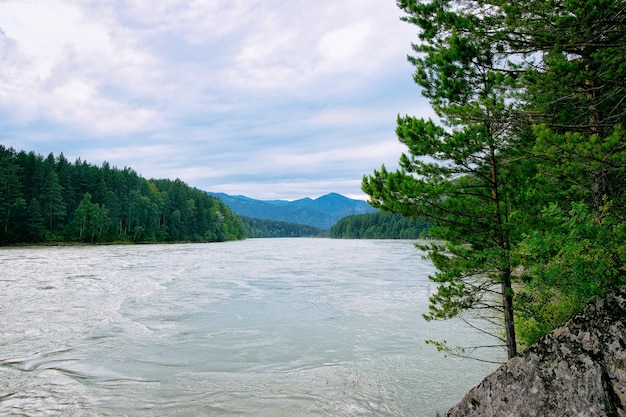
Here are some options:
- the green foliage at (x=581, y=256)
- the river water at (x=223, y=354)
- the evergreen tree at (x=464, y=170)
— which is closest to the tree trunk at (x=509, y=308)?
the evergreen tree at (x=464, y=170)

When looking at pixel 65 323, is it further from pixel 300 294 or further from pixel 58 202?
pixel 58 202

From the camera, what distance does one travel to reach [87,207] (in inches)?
3123

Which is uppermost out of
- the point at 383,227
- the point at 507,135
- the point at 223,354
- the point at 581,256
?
the point at 507,135

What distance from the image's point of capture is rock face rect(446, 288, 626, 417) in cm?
396

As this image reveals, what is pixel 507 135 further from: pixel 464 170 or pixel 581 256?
pixel 581 256

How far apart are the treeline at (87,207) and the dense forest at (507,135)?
254 ft

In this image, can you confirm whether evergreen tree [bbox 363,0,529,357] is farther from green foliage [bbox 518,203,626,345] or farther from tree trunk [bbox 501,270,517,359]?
green foliage [bbox 518,203,626,345]

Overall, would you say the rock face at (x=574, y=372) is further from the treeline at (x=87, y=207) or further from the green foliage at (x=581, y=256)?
the treeline at (x=87, y=207)

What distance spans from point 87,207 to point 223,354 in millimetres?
80463

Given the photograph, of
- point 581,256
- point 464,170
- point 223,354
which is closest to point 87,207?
point 223,354

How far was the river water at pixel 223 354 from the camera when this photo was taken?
8.10 m

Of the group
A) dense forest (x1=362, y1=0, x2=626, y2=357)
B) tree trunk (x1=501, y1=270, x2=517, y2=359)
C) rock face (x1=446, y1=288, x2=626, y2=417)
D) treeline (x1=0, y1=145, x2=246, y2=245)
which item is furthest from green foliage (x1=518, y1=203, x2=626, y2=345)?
treeline (x1=0, y1=145, x2=246, y2=245)

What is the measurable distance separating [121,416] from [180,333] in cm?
644

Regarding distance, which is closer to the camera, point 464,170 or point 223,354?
point 464,170
